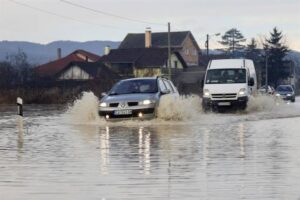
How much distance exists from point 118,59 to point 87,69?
8826mm

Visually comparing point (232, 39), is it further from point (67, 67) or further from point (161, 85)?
point (161, 85)

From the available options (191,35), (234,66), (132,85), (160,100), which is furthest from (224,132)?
(191,35)

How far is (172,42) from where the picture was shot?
350ft

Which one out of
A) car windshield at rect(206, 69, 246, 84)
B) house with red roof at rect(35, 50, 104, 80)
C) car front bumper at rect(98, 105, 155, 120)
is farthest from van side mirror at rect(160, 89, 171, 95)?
house with red roof at rect(35, 50, 104, 80)

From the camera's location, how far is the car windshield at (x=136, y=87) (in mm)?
24375

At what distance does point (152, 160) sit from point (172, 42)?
93528mm

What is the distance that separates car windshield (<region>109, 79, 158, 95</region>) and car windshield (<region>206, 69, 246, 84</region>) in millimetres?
8286

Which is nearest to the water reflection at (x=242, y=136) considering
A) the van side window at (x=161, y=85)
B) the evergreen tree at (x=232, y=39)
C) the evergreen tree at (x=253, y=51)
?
the van side window at (x=161, y=85)

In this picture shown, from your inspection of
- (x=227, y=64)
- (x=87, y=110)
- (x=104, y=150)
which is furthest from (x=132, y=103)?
(x=227, y=64)

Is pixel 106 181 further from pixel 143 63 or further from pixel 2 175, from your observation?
pixel 143 63

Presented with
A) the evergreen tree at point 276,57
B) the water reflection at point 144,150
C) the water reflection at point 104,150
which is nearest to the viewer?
the water reflection at point 104,150

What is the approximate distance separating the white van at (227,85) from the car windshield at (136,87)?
737 cm

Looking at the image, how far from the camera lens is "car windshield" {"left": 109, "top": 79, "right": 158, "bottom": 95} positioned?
2438cm

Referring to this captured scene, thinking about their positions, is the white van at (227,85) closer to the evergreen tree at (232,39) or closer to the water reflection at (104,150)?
the water reflection at (104,150)
